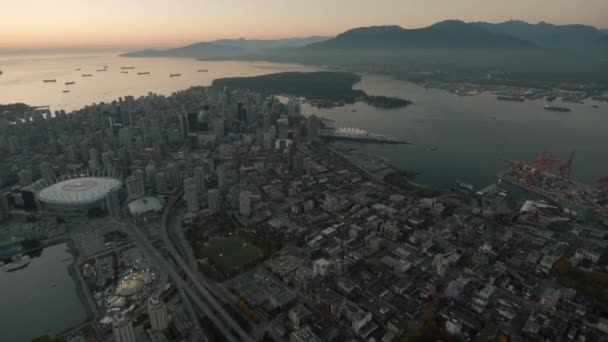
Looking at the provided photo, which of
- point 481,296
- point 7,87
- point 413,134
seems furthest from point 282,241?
point 7,87

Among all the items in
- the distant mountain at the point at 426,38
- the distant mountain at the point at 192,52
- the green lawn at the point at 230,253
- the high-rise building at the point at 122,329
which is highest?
the distant mountain at the point at 426,38

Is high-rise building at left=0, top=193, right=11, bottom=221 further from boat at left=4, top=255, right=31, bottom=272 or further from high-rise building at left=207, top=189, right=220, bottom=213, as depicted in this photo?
high-rise building at left=207, top=189, right=220, bottom=213

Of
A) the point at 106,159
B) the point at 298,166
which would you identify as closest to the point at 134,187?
the point at 106,159

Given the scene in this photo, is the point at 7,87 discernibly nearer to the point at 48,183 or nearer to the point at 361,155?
the point at 48,183

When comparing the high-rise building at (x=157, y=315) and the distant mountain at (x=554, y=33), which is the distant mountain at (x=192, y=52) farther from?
the high-rise building at (x=157, y=315)

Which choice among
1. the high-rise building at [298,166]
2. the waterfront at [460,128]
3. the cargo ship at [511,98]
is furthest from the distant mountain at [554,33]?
the high-rise building at [298,166]

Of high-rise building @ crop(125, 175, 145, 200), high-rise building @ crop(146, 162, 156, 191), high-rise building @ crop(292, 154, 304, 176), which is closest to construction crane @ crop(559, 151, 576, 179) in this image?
high-rise building @ crop(292, 154, 304, 176)

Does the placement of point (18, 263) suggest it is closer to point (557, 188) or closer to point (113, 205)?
point (113, 205)
